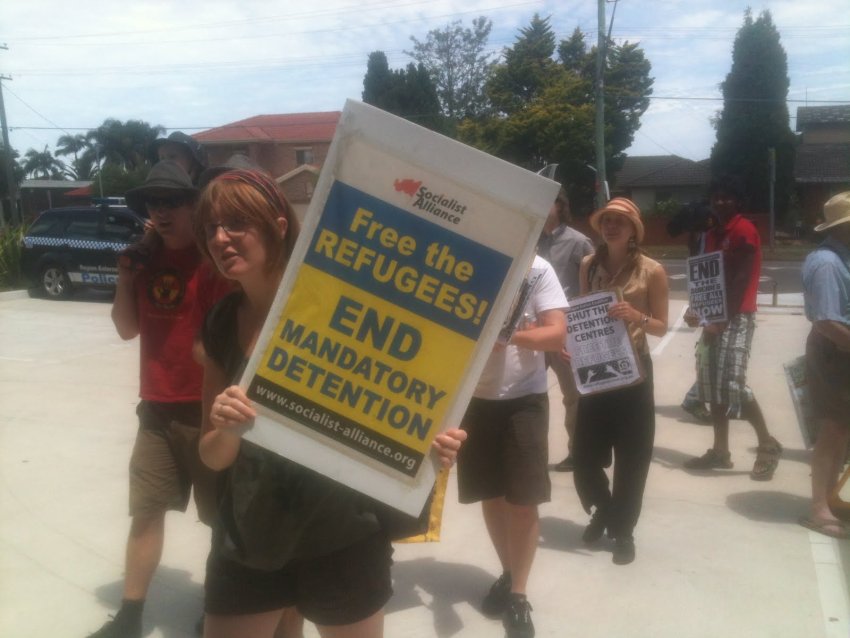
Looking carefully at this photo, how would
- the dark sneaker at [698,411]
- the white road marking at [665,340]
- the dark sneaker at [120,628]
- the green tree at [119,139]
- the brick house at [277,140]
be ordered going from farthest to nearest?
the green tree at [119,139] < the brick house at [277,140] < the white road marking at [665,340] < the dark sneaker at [698,411] < the dark sneaker at [120,628]

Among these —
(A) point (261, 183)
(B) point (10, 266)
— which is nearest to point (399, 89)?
(B) point (10, 266)

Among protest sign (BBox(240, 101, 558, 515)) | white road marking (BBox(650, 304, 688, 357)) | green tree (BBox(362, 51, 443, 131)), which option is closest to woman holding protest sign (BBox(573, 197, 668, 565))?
protest sign (BBox(240, 101, 558, 515))

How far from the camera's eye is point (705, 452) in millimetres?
5559

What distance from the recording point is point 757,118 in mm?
43469

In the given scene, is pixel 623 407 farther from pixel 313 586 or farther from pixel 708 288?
pixel 313 586

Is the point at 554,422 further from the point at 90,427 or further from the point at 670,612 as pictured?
the point at 90,427

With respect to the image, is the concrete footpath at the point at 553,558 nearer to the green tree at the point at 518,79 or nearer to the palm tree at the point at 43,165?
the green tree at the point at 518,79

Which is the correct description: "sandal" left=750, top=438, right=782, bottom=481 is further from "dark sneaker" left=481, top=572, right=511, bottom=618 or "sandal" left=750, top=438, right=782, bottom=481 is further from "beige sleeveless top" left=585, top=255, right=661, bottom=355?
"dark sneaker" left=481, top=572, right=511, bottom=618

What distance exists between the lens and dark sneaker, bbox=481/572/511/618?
336 centimetres

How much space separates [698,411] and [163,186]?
4.99 m

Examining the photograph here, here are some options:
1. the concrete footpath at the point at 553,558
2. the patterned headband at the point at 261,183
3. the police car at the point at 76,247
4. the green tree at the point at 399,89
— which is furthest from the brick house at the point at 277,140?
the patterned headband at the point at 261,183

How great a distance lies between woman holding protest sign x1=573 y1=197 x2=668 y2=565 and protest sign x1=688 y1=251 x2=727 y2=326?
1.18m

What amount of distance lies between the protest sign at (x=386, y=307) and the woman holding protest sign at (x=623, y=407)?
232cm

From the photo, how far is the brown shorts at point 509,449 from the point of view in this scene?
314 centimetres
